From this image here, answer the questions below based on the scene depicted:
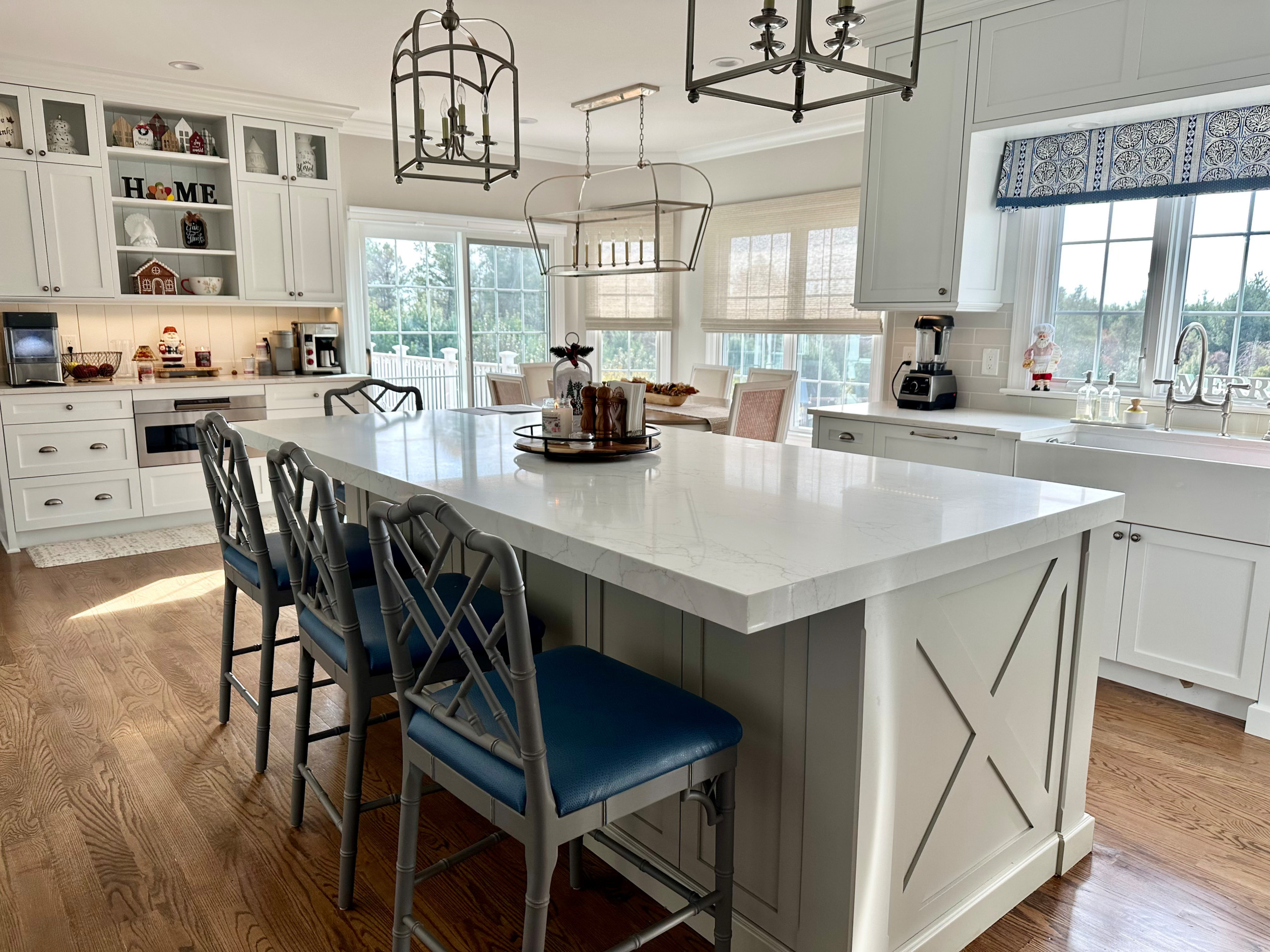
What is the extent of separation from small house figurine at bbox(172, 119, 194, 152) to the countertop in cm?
143

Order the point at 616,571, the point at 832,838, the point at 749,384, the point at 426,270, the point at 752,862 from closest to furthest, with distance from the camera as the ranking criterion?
the point at 616,571
the point at 832,838
the point at 752,862
the point at 749,384
the point at 426,270

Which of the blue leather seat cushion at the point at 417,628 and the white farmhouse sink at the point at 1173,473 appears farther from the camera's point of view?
the white farmhouse sink at the point at 1173,473

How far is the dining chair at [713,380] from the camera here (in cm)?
618

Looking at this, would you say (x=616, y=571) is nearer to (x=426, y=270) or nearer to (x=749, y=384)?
(x=749, y=384)

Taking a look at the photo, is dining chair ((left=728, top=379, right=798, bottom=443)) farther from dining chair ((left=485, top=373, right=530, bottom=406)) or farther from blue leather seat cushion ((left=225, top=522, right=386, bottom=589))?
blue leather seat cushion ((left=225, top=522, right=386, bottom=589))

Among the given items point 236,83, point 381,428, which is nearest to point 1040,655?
point 381,428

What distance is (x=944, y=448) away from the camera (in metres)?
3.61

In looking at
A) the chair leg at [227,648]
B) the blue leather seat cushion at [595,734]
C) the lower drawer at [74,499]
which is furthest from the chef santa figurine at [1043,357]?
the lower drawer at [74,499]

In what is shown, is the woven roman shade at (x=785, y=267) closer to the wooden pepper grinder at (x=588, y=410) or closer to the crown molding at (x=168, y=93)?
the crown molding at (x=168, y=93)

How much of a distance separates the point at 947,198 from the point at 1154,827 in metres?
2.67

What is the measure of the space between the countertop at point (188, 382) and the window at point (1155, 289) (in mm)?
4232

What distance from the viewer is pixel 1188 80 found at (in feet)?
9.73

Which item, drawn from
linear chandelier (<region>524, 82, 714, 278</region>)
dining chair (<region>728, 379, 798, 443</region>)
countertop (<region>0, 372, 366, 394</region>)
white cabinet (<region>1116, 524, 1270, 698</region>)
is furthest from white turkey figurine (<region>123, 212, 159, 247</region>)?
white cabinet (<region>1116, 524, 1270, 698</region>)

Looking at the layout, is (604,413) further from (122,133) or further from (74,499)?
(122,133)
